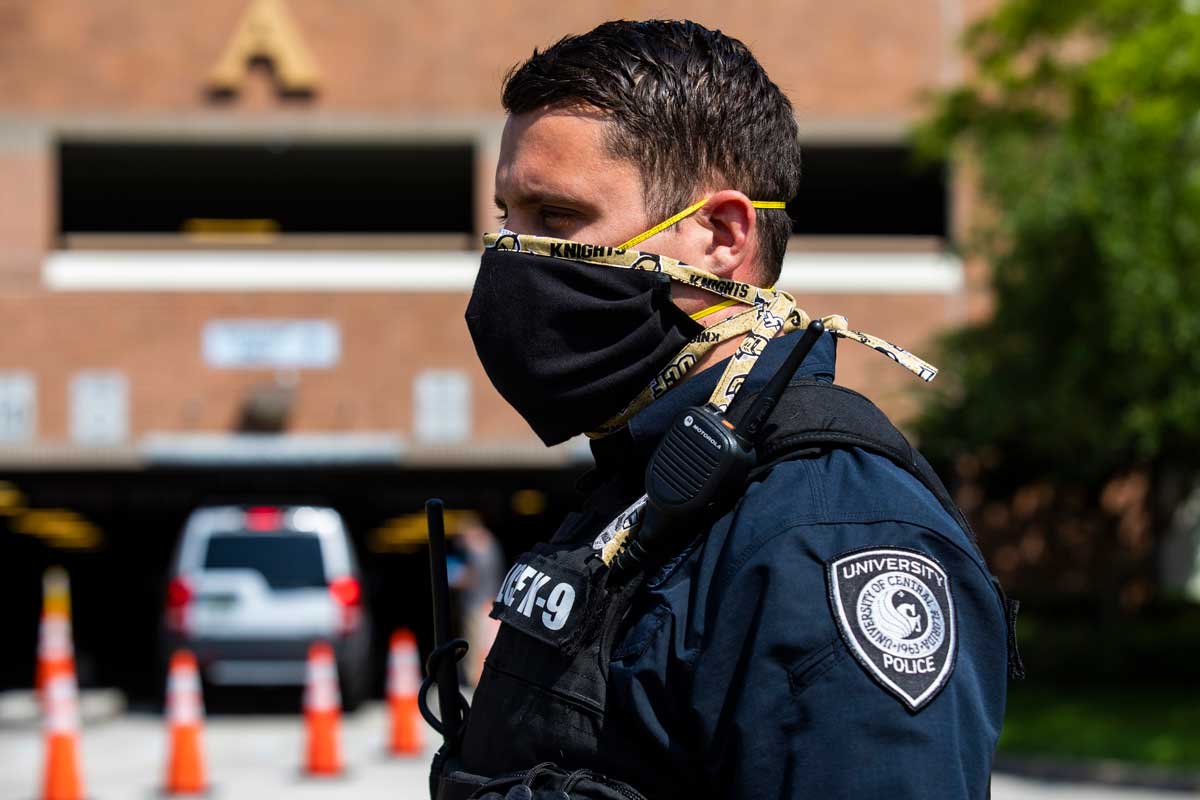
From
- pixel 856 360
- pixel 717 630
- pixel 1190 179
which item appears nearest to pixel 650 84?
pixel 717 630

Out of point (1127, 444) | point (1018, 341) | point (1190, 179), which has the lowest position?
point (1127, 444)

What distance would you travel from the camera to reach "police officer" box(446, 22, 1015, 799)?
1637 millimetres

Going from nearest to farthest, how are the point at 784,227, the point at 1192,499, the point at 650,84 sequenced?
the point at 650,84 → the point at 784,227 → the point at 1192,499

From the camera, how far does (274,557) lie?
1658 centimetres

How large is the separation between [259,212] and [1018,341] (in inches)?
578

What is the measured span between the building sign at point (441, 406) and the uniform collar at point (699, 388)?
68.7 ft

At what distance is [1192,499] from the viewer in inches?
900

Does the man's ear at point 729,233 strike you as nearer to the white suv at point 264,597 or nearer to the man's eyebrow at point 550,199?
the man's eyebrow at point 550,199

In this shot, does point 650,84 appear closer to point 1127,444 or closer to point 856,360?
point 1127,444

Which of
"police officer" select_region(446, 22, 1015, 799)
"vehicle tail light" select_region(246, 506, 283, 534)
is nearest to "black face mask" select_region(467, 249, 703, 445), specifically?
"police officer" select_region(446, 22, 1015, 799)

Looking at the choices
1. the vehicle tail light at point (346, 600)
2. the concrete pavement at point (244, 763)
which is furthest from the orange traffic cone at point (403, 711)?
the vehicle tail light at point (346, 600)

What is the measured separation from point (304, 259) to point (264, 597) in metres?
8.21

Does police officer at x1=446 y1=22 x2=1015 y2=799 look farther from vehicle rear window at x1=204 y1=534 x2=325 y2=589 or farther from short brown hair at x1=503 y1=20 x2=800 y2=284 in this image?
vehicle rear window at x1=204 y1=534 x2=325 y2=589

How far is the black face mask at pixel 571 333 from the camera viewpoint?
207 centimetres
